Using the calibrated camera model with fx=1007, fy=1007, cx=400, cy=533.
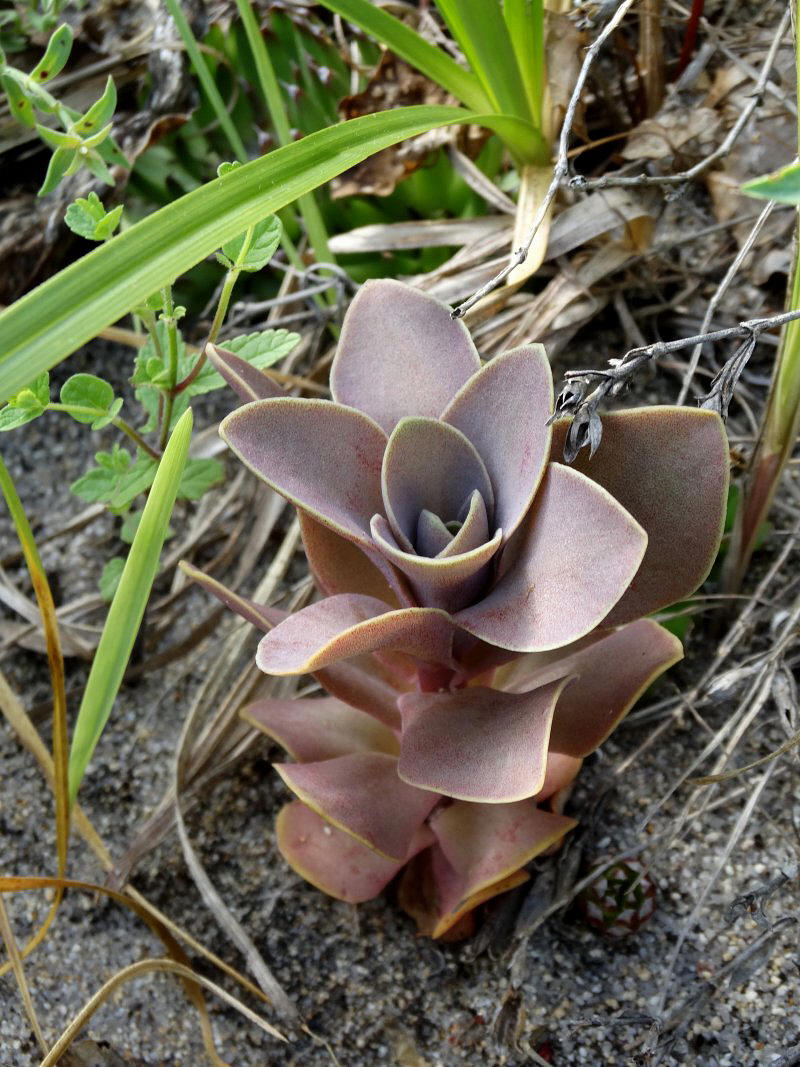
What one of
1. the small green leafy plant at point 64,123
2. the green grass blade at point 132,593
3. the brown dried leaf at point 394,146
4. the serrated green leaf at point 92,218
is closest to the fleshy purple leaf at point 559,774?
the green grass blade at point 132,593

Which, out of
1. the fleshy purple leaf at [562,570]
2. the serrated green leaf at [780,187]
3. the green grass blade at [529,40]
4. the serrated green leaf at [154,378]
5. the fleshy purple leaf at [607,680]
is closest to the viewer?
the serrated green leaf at [780,187]

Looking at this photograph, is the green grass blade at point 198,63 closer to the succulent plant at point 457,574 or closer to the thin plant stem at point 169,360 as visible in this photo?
the thin plant stem at point 169,360

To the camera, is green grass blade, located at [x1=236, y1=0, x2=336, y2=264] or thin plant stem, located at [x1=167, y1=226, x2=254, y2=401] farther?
green grass blade, located at [x1=236, y1=0, x2=336, y2=264]

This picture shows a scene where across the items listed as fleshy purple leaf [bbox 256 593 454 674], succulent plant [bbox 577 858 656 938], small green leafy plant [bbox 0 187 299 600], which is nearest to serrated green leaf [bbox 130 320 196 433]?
small green leafy plant [bbox 0 187 299 600]

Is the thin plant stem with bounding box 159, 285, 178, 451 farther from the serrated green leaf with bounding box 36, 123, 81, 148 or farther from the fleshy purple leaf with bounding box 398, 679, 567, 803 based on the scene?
the fleshy purple leaf with bounding box 398, 679, 567, 803

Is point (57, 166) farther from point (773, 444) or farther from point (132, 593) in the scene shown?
point (773, 444)
